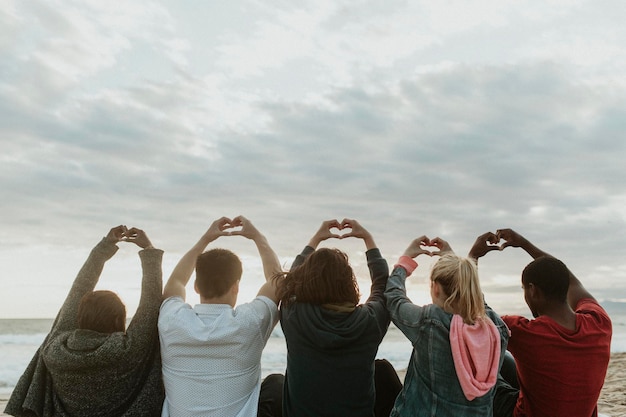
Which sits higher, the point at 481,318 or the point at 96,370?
the point at 481,318

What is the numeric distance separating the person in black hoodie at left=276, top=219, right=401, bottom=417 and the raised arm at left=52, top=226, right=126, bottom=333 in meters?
1.30

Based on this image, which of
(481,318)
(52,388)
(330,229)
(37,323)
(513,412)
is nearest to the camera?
(481,318)

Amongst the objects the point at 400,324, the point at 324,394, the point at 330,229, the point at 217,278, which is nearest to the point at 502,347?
the point at 400,324

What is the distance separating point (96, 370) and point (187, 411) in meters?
0.59

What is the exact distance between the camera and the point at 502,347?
11.2 feet

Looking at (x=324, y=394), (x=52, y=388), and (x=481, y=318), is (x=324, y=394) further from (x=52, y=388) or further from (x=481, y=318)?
(x=52, y=388)

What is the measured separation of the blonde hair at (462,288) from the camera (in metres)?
3.30

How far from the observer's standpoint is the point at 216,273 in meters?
3.49

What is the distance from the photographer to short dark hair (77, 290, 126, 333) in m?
3.51

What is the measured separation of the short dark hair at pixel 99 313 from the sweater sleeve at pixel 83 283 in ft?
0.54

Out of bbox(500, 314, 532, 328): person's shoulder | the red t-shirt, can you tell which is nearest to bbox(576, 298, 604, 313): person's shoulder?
the red t-shirt

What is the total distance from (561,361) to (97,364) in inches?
108

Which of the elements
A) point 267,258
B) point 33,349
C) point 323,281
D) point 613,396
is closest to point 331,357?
point 323,281

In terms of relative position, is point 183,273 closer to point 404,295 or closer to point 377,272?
point 377,272
